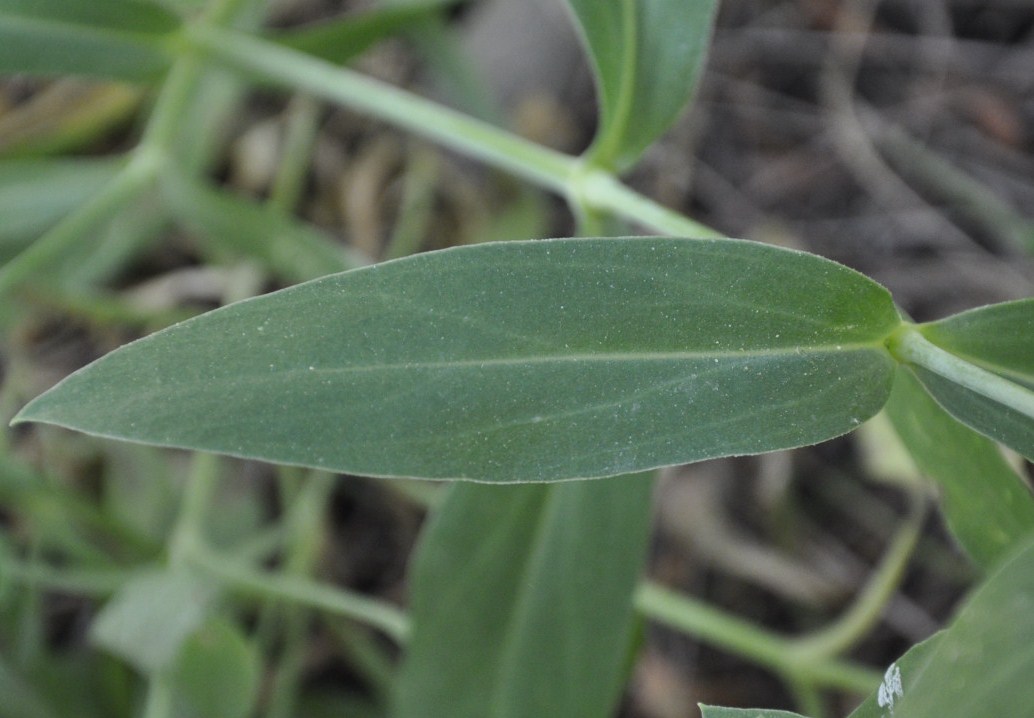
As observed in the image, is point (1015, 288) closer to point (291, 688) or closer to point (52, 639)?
point (291, 688)

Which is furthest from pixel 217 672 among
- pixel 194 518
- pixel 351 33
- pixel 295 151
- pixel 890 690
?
pixel 295 151

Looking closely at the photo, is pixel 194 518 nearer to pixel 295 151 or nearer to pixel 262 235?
pixel 262 235

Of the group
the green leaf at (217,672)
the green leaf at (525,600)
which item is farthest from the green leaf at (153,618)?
Answer: the green leaf at (525,600)

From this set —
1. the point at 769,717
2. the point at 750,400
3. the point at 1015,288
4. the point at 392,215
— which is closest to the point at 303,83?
the point at 392,215

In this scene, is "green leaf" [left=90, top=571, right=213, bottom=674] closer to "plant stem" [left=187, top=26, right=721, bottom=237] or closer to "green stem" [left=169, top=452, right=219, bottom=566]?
"green stem" [left=169, top=452, right=219, bottom=566]

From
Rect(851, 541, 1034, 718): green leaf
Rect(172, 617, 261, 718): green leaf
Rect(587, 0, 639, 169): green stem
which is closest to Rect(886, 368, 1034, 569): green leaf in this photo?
Rect(851, 541, 1034, 718): green leaf

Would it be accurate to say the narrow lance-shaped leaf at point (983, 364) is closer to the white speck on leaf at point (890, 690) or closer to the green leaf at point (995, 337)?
the green leaf at point (995, 337)
